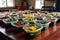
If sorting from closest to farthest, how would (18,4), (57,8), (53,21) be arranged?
(53,21)
(57,8)
(18,4)

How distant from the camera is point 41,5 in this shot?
570 cm

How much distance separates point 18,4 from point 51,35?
15.2 feet

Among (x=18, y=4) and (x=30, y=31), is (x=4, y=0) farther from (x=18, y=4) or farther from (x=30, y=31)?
(x=30, y=31)

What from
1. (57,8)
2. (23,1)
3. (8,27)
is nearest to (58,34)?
(8,27)

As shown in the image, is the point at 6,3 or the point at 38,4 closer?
the point at 6,3

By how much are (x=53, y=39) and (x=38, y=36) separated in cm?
20

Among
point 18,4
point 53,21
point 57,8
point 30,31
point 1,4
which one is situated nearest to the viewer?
point 30,31

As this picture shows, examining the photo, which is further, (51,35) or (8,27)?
(8,27)

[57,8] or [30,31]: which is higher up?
[57,8]

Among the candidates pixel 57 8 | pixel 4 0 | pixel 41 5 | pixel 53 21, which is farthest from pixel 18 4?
pixel 53 21

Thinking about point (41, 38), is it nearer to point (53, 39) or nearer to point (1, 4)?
point (53, 39)

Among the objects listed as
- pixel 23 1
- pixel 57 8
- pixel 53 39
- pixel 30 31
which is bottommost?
pixel 53 39

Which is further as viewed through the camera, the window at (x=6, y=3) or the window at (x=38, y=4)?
the window at (x=38, y=4)

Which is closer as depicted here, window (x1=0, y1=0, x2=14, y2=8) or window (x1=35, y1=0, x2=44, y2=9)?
window (x1=0, y1=0, x2=14, y2=8)
